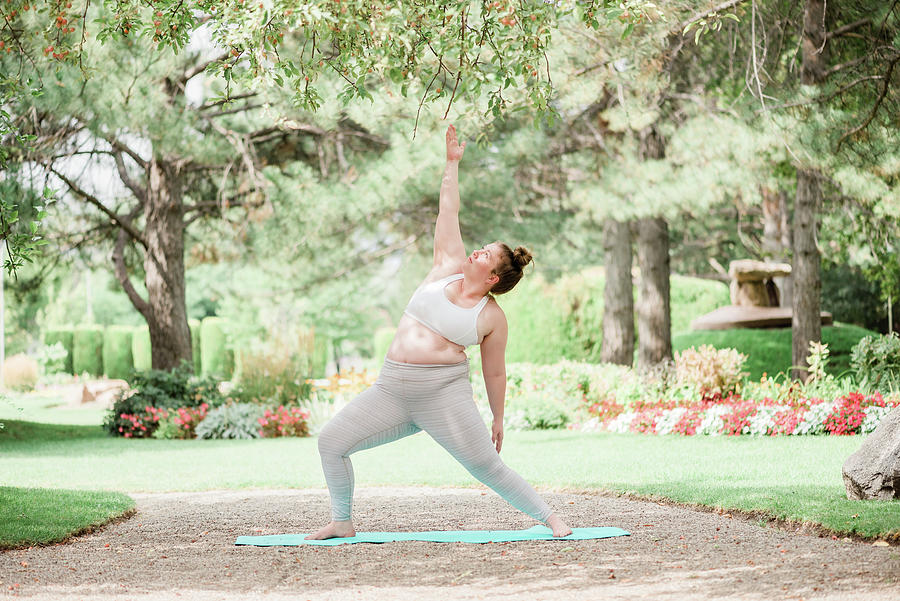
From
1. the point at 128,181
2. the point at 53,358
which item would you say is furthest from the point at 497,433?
the point at 53,358

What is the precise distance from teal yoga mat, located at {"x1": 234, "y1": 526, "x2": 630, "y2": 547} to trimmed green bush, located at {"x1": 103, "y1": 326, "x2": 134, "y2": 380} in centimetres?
2784

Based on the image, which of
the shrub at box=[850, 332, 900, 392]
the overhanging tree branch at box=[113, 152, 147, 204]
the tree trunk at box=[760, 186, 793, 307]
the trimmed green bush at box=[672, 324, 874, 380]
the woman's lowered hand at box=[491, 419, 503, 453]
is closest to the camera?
the woman's lowered hand at box=[491, 419, 503, 453]

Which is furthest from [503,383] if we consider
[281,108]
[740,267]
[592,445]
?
[740,267]

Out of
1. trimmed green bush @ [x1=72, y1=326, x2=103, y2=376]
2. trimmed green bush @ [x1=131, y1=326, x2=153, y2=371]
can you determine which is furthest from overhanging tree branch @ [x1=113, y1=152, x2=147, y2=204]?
trimmed green bush @ [x1=72, y1=326, x2=103, y2=376]

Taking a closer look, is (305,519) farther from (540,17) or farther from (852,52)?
(852,52)

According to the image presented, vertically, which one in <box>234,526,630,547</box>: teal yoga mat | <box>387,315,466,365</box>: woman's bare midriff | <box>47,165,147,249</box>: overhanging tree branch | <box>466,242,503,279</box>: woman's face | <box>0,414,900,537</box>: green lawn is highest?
<box>47,165,147,249</box>: overhanging tree branch

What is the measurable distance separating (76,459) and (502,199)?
7825mm

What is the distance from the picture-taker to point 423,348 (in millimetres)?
4941

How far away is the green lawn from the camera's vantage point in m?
6.30

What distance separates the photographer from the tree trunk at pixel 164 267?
1486 cm

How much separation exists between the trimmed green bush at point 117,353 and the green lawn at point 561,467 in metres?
20.0

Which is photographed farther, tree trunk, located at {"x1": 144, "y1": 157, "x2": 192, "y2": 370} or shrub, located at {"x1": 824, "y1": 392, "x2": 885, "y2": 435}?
tree trunk, located at {"x1": 144, "y1": 157, "x2": 192, "y2": 370}

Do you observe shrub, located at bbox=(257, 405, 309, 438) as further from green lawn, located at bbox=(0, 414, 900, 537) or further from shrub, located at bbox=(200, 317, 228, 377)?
shrub, located at bbox=(200, 317, 228, 377)

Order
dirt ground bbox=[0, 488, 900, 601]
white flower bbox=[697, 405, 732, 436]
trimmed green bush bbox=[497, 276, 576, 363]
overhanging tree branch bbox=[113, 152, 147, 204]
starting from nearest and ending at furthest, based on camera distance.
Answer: dirt ground bbox=[0, 488, 900, 601], white flower bbox=[697, 405, 732, 436], overhanging tree branch bbox=[113, 152, 147, 204], trimmed green bush bbox=[497, 276, 576, 363]
